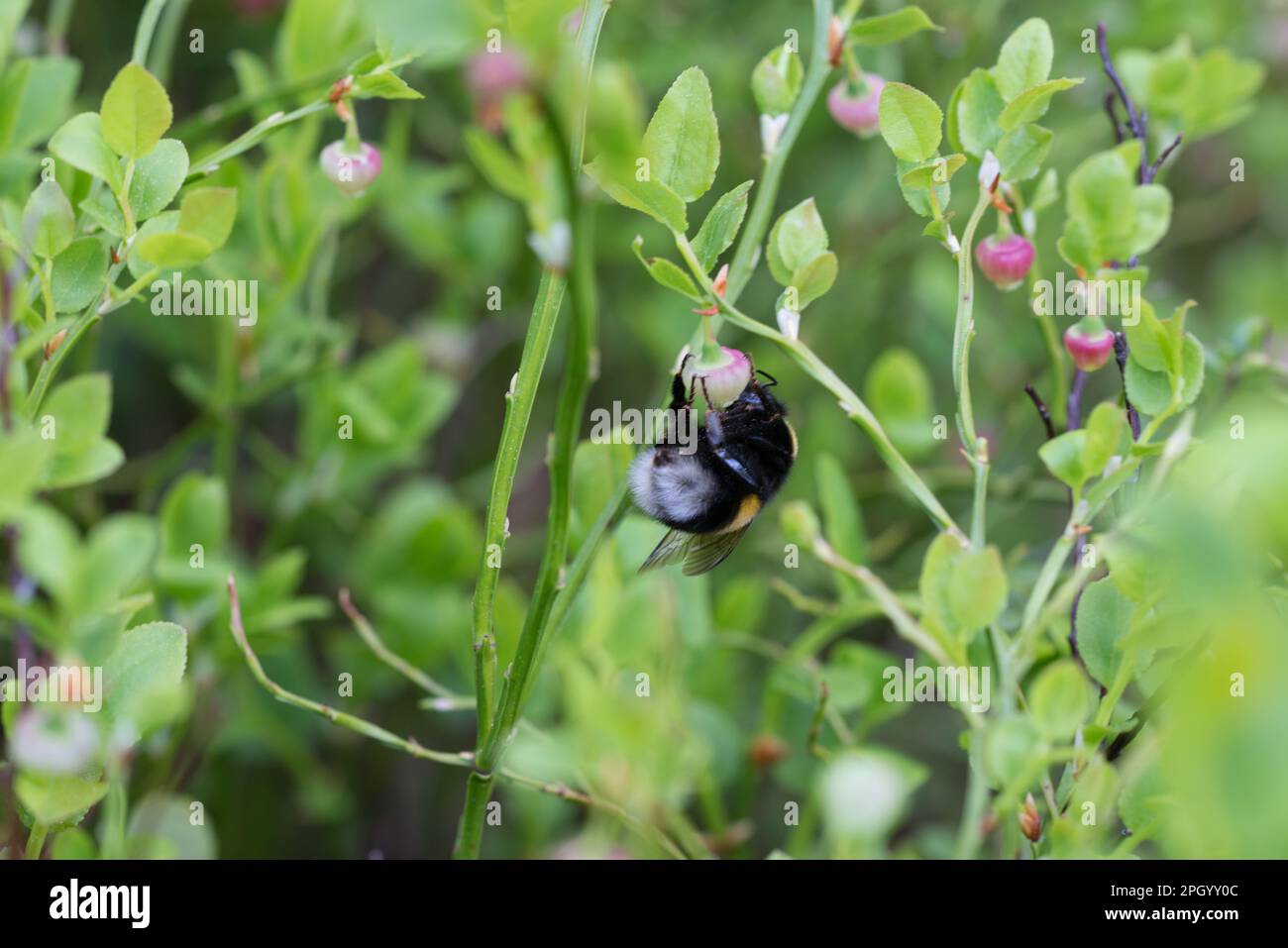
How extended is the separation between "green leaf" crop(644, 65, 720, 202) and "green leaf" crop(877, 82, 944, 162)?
92 millimetres

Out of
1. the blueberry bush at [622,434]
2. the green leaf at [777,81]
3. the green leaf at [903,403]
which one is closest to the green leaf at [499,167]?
the blueberry bush at [622,434]

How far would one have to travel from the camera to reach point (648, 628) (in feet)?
3.02

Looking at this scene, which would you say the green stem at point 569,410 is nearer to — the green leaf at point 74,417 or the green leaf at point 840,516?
the green leaf at point 74,417

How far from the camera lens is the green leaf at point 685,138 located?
25.0 inches

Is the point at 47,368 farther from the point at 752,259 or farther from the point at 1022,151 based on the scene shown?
the point at 1022,151

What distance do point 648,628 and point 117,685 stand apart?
0.42 m

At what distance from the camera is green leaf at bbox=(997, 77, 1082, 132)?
62cm

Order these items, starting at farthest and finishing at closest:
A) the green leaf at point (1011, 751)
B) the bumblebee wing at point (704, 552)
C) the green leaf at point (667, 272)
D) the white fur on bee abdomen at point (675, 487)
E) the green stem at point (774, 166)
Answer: the bumblebee wing at point (704, 552) < the white fur on bee abdomen at point (675, 487) < the green stem at point (774, 166) < the green leaf at point (667, 272) < the green leaf at point (1011, 751)

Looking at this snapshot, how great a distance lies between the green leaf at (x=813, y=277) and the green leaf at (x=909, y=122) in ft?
0.22

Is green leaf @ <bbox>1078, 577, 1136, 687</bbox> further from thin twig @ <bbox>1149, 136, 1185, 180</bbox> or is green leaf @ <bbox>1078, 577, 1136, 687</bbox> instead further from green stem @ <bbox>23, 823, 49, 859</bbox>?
green stem @ <bbox>23, 823, 49, 859</bbox>

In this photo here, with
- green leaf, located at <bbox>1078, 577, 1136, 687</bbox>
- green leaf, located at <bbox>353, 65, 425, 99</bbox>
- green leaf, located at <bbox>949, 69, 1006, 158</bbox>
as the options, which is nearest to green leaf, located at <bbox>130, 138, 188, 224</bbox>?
green leaf, located at <bbox>353, 65, 425, 99</bbox>

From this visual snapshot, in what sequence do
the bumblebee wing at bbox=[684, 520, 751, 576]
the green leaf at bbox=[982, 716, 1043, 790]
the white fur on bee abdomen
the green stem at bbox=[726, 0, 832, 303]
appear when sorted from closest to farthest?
the green leaf at bbox=[982, 716, 1043, 790] → the green stem at bbox=[726, 0, 832, 303] → the white fur on bee abdomen → the bumblebee wing at bbox=[684, 520, 751, 576]

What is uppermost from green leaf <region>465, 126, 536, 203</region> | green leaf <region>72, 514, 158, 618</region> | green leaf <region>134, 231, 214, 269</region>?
green leaf <region>134, 231, 214, 269</region>
